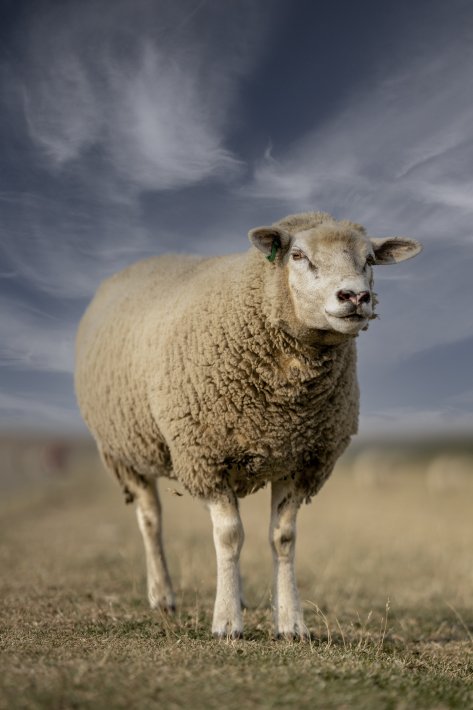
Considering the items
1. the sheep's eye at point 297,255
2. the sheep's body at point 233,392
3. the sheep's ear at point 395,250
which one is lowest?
the sheep's body at point 233,392

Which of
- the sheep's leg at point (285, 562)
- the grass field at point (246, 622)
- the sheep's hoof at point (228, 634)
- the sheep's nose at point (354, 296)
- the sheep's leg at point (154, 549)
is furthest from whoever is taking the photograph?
the sheep's leg at point (154, 549)

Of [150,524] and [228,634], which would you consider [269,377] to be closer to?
[228,634]

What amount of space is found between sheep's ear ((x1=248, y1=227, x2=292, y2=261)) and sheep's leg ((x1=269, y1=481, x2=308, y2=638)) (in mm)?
1819

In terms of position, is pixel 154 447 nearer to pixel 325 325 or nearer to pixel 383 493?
pixel 325 325

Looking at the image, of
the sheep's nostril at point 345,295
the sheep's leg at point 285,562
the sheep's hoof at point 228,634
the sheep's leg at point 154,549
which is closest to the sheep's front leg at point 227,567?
the sheep's hoof at point 228,634

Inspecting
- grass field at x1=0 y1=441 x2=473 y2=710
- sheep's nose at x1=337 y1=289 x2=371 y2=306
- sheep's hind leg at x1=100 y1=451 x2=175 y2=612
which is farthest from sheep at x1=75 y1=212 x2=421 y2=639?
sheep's hind leg at x1=100 y1=451 x2=175 y2=612

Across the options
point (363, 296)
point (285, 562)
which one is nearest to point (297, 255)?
point (363, 296)

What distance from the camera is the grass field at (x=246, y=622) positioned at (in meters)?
3.93

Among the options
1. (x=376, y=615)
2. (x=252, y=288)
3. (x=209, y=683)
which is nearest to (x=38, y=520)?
(x=376, y=615)

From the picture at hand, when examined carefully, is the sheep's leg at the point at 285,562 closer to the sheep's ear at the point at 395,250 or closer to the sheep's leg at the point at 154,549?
the sheep's leg at the point at 154,549

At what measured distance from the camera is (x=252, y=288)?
6.34 m

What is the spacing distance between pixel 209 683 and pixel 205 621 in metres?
2.77

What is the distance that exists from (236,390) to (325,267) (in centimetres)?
115

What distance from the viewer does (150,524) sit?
800 cm
